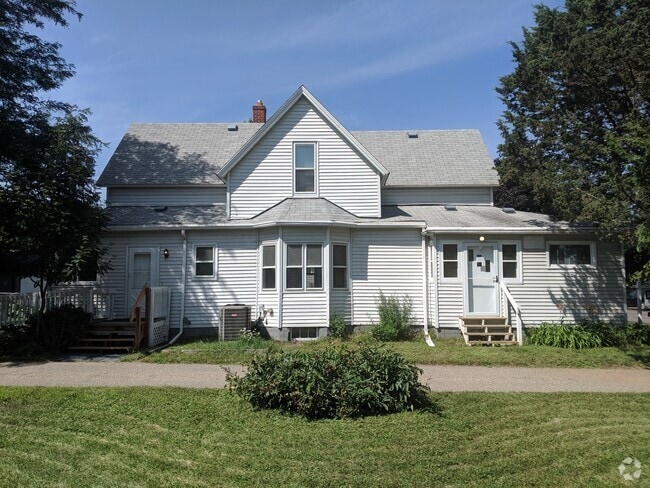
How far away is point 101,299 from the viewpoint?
15.2 m

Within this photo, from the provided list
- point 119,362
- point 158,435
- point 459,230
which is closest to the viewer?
point 158,435

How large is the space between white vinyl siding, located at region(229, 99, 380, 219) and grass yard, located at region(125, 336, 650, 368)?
16.2 feet

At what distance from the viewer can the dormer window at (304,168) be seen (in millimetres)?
15992

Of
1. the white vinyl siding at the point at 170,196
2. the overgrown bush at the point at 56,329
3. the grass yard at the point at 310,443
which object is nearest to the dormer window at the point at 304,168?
the white vinyl siding at the point at 170,196

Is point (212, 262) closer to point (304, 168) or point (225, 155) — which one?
point (304, 168)

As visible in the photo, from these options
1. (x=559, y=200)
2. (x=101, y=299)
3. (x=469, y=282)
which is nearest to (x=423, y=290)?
(x=469, y=282)

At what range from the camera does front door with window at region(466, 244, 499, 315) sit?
14.7m

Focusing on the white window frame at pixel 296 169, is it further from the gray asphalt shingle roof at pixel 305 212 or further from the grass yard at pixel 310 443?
the grass yard at pixel 310 443

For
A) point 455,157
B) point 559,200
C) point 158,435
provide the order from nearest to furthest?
1. point 158,435
2. point 559,200
3. point 455,157

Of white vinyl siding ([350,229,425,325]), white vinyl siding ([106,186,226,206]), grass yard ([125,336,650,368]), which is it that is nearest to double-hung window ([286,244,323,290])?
white vinyl siding ([350,229,425,325])

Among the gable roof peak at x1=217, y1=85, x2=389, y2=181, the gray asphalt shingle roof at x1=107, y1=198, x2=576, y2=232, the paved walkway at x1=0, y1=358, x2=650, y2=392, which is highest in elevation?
the gable roof peak at x1=217, y1=85, x2=389, y2=181

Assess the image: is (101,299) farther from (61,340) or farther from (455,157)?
(455,157)

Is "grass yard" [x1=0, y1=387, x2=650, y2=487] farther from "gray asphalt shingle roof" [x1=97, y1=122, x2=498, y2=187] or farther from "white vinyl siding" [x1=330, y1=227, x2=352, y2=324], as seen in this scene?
"gray asphalt shingle roof" [x1=97, y1=122, x2=498, y2=187]

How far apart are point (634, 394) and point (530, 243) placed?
7.25m
